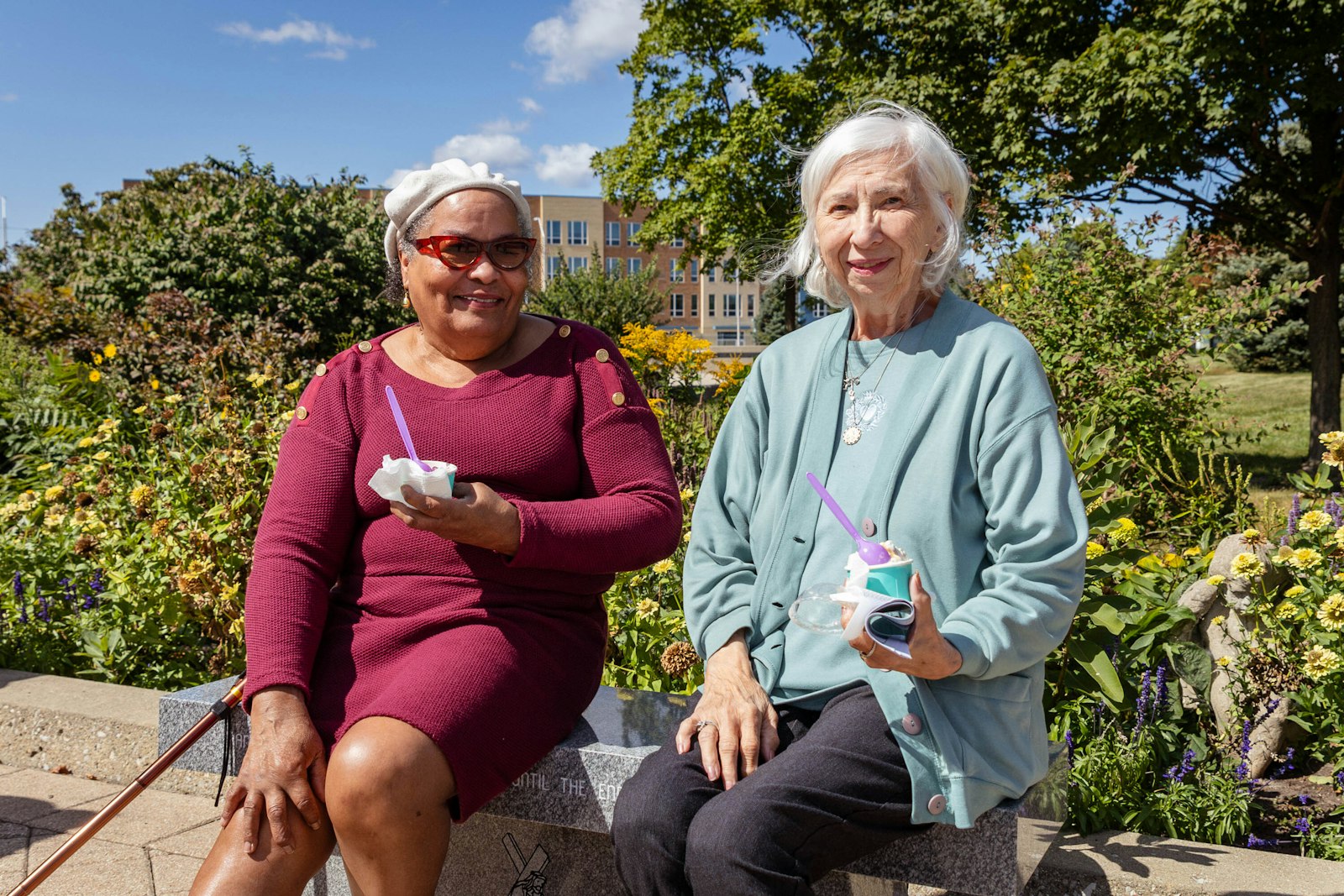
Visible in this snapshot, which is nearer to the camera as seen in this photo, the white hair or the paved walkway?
the white hair

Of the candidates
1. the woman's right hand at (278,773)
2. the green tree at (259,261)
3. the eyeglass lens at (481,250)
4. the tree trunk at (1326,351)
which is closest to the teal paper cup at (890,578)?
the woman's right hand at (278,773)

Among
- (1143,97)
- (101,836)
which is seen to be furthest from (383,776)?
(1143,97)

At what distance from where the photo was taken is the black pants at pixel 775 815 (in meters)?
1.59

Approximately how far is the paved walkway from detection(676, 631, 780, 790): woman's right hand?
1683 millimetres

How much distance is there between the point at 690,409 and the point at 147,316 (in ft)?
15.5

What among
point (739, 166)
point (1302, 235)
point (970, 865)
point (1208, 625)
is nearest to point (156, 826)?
point (970, 865)

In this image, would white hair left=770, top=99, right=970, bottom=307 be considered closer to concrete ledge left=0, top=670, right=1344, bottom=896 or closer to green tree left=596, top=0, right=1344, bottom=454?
concrete ledge left=0, top=670, right=1344, bottom=896

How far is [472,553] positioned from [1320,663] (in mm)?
2051

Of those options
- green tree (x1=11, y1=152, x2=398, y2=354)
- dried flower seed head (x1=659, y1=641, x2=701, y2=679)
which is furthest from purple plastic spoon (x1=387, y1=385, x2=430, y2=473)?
green tree (x1=11, y1=152, x2=398, y2=354)

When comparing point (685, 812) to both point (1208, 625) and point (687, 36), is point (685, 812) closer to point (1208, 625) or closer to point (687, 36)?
point (1208, 625)

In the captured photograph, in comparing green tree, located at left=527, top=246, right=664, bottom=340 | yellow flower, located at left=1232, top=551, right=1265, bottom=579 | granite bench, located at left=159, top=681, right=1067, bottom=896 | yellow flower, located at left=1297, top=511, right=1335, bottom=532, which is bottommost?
granite bench, located at left=159, top=681, right=1067, bottom=896

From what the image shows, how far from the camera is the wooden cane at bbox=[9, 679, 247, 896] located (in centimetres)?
188

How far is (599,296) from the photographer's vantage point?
1013 inches

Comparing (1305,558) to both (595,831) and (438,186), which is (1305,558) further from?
(438,186)
